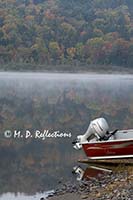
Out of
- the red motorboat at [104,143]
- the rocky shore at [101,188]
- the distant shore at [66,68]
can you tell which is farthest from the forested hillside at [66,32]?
the rocky shore at [101,188]

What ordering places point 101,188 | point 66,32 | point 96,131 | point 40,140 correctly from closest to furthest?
point 101,188 < point 96,131 < point 40,140 < point 66,32

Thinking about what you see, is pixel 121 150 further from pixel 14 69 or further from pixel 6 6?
pixel 6 6

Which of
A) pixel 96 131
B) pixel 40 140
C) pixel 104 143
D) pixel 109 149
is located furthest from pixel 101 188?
pixel 40 140

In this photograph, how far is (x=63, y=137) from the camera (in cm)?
1927


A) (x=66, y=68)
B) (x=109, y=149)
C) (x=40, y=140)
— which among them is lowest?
(x=109, y=149)

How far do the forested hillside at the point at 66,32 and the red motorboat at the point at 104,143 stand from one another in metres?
67.2

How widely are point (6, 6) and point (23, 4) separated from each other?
3.18m

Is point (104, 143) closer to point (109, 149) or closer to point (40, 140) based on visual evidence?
point (109, 149)

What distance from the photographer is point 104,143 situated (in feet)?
43.5

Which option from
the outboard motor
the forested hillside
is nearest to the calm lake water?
the outboard motor

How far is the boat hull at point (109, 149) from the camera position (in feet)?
43.3

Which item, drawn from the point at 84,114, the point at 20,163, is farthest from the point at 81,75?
the point at 20,163

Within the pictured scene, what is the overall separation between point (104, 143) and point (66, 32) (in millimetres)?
78265

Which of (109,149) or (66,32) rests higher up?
(66,32)
